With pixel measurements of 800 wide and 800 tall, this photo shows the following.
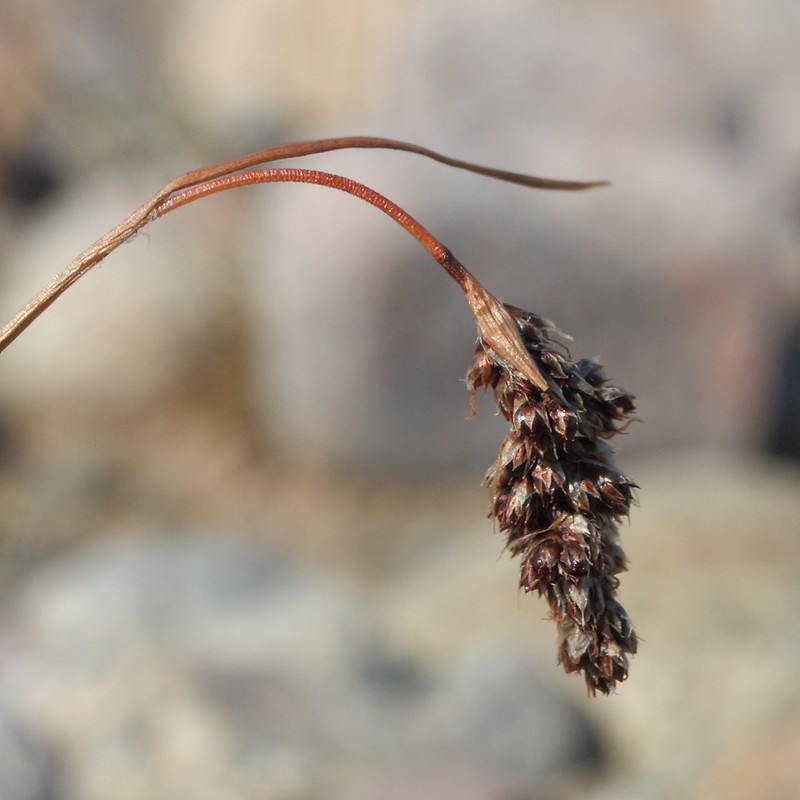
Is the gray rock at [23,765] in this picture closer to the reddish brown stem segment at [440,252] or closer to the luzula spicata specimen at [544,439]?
the luzula spicata specimen at [544,439]

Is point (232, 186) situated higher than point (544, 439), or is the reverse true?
point (232, 186)

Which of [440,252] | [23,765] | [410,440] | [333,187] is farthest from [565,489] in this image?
[410,440]

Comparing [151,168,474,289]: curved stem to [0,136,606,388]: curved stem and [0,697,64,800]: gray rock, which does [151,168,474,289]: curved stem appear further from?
[0,697,64,800]: gray rock

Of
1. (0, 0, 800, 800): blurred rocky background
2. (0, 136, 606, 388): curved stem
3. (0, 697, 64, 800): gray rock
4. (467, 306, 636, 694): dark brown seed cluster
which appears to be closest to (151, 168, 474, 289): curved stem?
(0, 136, 606, 388): curved stem

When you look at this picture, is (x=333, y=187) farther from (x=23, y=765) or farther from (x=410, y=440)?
(x=410, y=440)

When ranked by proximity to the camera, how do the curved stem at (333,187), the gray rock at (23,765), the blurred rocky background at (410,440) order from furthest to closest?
the blurred rocky background at (410,440)
the gray rock at (23,765)
the curved stem at (333,187)

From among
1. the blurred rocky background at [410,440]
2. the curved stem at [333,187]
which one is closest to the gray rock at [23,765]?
the blurred rocky background at [410,440]

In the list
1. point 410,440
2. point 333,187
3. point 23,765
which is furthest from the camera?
point 410,440
